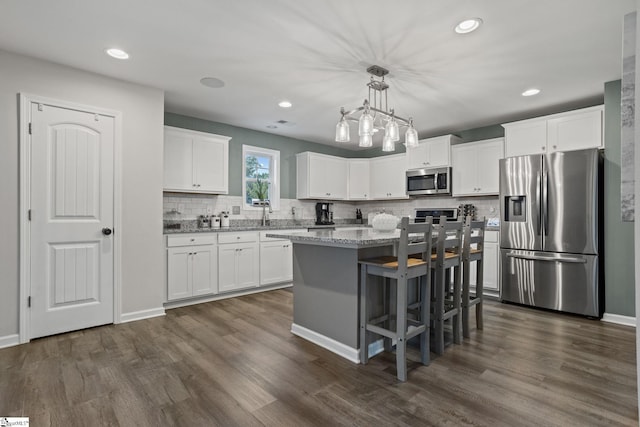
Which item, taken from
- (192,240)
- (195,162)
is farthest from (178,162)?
(192,240)

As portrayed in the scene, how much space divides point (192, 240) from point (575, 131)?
4.73 meters

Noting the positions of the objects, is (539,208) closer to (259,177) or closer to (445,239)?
(445,239)

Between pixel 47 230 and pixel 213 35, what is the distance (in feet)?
7.56

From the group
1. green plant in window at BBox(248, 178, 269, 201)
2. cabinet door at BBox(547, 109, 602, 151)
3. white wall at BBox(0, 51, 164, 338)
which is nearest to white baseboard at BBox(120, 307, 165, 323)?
white wall at BBox(0, 51, 164, 338)

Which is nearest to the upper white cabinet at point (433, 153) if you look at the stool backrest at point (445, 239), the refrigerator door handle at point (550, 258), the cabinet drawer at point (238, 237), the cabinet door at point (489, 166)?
the cabinet door at point (489, 166)

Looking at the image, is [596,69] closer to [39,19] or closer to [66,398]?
[39,19]

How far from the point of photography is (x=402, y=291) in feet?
7.22

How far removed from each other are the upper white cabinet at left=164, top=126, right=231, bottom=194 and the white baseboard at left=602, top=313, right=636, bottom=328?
477 cm

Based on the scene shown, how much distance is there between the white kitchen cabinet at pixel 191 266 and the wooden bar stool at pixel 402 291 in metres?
2.41

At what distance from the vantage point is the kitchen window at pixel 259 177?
5.27 meters

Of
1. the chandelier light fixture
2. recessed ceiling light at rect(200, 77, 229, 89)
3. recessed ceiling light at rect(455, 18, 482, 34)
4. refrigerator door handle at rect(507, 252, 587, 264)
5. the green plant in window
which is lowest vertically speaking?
refrigerator door handle at rect(507, 252, 587, 264)

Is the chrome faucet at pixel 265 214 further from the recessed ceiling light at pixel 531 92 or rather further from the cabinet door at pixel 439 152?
the recessed ceiling light at pixel 531 92

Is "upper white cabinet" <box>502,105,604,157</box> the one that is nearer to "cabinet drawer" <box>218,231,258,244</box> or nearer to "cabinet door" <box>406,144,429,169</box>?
"cabinet door" <box>406,144,429,169</box>

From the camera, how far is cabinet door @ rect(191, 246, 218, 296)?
4074 mm
